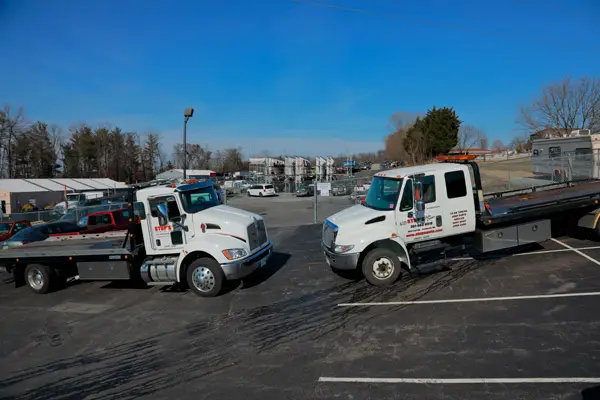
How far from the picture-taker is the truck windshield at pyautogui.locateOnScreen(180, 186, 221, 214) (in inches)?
324

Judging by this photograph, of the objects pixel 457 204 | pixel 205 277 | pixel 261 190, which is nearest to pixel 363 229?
pixel 457 204

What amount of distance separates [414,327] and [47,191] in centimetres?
4966

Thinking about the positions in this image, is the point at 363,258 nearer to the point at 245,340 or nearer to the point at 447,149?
the point at 245,340

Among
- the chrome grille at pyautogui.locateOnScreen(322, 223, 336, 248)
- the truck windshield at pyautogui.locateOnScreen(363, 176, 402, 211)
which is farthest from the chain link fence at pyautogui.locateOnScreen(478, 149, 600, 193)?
the chrome grille at pyautogui.locateOnScreen(322, 223, 336, 248)

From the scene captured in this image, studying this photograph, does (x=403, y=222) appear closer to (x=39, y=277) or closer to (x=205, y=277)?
(x=205, y=277)

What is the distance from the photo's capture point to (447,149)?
1823 inches

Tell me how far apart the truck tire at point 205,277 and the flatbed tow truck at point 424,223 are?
2444 millimetres

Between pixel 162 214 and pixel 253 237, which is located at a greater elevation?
pixel 162 214

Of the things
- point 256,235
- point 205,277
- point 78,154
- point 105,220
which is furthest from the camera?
point 78,154

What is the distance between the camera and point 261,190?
1699 inches

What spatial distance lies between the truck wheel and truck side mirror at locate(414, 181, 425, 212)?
28.9 ft

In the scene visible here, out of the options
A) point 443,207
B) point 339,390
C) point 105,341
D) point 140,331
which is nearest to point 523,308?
point 443,207

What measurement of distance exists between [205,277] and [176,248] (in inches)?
36.5

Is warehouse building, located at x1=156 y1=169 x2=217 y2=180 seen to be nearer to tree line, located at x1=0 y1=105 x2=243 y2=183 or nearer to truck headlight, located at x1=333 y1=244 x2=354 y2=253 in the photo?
truck headlight, located at x1=333 y1=244 x2=354 y2=253
